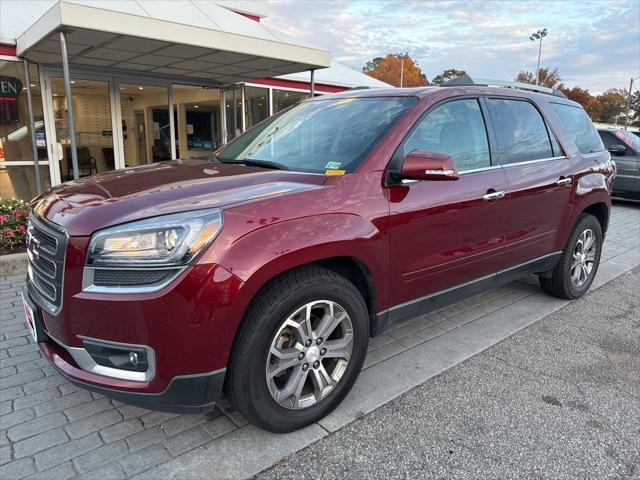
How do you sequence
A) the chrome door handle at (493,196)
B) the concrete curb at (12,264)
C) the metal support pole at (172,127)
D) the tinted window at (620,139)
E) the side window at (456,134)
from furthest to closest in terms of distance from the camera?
1. the tinted window at (620,139)
2. the metal support pole at (172,127)
3. the concrete curb at (12,264)
4. the chrome door handle at (493,196)
5. the side window at (456,134)

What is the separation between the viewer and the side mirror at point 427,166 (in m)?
2.64

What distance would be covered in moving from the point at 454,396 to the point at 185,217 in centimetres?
197

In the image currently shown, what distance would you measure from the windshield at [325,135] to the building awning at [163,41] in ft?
10.5

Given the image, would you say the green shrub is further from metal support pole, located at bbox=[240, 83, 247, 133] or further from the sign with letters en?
metal support pole, located at bbox=[240, 83, 247, 133]

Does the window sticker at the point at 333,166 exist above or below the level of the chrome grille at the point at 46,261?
above

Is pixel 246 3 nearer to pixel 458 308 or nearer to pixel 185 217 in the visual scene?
pixel 458 308

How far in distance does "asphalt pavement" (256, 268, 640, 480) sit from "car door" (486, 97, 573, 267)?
83 cm

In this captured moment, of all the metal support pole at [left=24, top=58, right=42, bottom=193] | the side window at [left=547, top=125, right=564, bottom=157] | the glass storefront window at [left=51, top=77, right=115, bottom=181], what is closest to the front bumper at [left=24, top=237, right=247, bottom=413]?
the side window at [left=547, top=125, right=564, bottom=157]

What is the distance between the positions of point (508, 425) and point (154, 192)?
2315 millimetres

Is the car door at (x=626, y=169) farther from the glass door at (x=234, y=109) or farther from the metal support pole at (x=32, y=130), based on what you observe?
the metal support pole at (x=32, y=130)

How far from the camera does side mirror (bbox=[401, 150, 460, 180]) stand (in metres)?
2.64

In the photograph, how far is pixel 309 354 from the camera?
2.51 meters

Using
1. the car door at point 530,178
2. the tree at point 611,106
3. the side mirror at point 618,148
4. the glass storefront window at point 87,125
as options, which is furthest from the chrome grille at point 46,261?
the tree at point 611,106

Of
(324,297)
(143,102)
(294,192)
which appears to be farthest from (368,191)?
(143,102)
